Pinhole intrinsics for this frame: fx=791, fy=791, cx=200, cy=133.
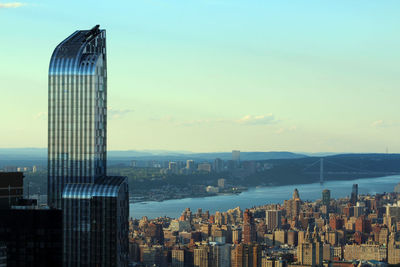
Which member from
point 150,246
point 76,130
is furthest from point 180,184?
point 76,130

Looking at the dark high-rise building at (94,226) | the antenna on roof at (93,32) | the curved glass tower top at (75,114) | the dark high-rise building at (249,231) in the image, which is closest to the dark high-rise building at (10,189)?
the curved glass tower top at (75,114)

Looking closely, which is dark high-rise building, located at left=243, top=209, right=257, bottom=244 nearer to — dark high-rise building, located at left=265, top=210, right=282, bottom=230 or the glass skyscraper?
dark high-rise building, located at left=265, top=210, right=282, bottom=230

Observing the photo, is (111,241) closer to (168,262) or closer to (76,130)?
(76,130)

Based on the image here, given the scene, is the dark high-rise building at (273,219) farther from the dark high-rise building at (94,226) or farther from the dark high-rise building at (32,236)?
the dark high-rise building at (94,226)

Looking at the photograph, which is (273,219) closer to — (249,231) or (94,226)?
(249,231)

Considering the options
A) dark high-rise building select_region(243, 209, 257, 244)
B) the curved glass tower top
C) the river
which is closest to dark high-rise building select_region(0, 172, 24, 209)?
the curved glass tower top

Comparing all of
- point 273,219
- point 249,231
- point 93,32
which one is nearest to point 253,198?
point 273,219
